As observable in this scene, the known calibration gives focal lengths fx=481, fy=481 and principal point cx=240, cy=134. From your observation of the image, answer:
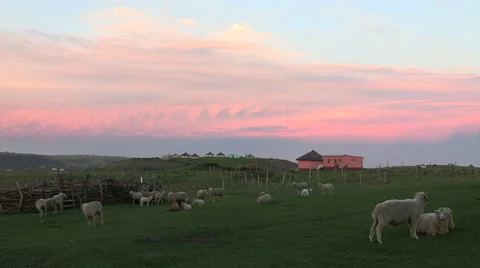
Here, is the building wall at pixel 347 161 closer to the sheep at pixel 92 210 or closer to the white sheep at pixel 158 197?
the white sheep at pixel 158 197

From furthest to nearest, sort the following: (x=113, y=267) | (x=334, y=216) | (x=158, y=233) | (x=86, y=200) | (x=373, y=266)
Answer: (x=86, y=200), (x=334, y=216), (x=158, y=233), (x=113, y=267), (x=373, y=266)

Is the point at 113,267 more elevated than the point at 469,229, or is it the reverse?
the point at 469,229

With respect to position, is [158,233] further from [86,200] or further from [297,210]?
[86,200]

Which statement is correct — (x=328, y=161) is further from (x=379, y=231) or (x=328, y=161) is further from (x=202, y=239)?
(x=379, y=231)

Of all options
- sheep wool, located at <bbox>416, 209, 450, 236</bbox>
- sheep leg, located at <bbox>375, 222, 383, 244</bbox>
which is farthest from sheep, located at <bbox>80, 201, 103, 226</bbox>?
sheep wool, located at <bbox>416, 209, 450, 236</bbox>

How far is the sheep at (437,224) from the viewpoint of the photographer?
17.8 metres

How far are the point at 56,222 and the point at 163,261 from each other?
1502 centimetres

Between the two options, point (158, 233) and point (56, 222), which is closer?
point (158, 233)

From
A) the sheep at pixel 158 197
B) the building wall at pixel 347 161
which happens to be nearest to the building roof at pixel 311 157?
the building wall at pixel 347 161

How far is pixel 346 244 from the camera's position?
1691cm

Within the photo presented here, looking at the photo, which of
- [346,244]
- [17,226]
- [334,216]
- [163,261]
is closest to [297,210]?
[334,216]

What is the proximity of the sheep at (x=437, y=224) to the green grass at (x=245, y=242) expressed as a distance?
1.38ft

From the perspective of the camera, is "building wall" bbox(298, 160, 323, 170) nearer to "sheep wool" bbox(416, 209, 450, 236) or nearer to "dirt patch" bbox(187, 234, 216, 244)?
"dirt patch" bbox(187, 234, 216, 244)

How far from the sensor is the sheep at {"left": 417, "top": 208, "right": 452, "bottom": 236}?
17.8 meters
